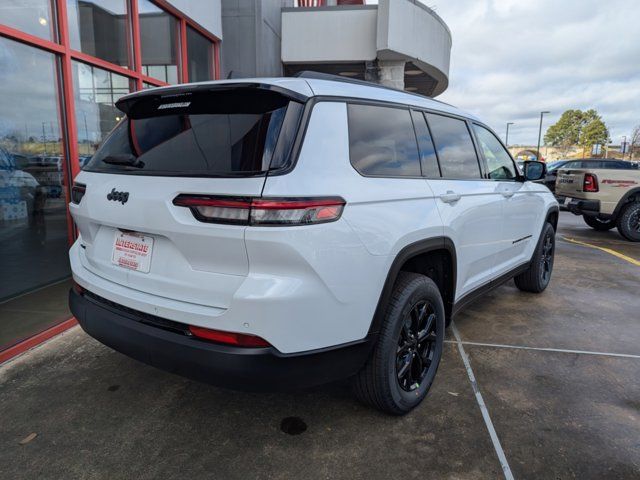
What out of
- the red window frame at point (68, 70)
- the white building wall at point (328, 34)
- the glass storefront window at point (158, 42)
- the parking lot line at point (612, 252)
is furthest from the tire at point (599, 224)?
the red window frame at point (68, 70)

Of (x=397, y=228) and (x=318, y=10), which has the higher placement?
(x=318, y=10)

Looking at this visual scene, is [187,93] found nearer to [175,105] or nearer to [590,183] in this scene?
[175,105]

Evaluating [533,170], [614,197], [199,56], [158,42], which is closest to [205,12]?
[199,56]

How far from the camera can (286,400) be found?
2.81 m

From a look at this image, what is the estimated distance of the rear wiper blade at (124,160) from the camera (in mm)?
2293

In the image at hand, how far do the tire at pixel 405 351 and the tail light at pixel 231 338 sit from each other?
698 millimetres

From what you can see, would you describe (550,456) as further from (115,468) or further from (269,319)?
(115,468)

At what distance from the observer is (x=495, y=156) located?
3939mm

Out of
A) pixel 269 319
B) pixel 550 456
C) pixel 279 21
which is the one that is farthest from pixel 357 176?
pixel 279 21

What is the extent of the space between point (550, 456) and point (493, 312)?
224 cm

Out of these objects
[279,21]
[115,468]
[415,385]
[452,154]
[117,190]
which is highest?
[279,21]

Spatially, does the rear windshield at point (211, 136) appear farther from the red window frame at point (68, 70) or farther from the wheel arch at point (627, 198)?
the wheel arch at point (627, 198)

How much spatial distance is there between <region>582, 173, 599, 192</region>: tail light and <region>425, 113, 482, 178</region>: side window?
6.84m

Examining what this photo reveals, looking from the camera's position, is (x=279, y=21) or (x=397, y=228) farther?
(x=279, y=21)
